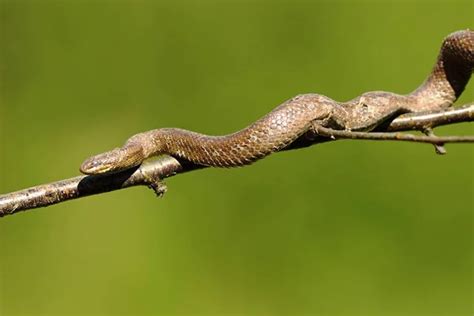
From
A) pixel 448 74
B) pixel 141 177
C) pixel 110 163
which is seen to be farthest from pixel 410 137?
pixel 448 74

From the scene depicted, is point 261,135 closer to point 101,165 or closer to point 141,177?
point 141,177

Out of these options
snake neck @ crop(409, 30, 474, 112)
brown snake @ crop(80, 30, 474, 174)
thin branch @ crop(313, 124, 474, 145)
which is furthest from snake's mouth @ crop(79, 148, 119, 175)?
snake neck @ crop(409, 30, 474, 112)

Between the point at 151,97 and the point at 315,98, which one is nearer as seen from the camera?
the point at 315,98

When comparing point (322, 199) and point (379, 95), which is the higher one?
point (379, 95)

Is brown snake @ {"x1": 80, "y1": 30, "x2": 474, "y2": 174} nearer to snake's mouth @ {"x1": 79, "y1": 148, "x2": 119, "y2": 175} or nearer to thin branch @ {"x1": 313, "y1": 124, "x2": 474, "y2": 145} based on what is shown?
snake's mouth @ {"x1": 79, "y1": 148, "x2": 119, "y2": 175}

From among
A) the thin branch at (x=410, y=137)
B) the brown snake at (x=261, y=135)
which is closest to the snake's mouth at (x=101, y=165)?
the brown snake at (x=261, y=135)

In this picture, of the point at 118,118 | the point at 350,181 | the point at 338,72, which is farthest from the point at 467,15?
the point at 118,118

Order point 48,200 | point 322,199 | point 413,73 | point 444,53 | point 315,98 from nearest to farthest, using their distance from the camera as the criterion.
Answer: point 48,200 < point 315,98 < point 444,53 < point 322,199 < point 413,73

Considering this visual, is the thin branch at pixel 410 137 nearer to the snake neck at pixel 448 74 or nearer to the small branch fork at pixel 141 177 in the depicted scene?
the small branch fork at pixel 141 177

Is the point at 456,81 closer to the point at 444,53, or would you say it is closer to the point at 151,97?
the point at 444,53
